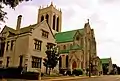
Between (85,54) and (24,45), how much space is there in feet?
97.9

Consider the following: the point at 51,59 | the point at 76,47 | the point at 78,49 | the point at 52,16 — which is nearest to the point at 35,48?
the point at 51,59

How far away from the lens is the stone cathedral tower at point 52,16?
91.9 m

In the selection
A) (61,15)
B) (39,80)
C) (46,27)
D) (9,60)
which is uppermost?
(61,15)

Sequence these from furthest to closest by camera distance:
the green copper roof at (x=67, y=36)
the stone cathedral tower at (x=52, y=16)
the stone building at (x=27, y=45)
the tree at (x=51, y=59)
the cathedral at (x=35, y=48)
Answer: the stone cathedral tower at (x=52, y=16), the green copper roof at (x=67, y=36), the cathedral at (x=35, y=48), the stone building at (x=27, y=45), the tree at (x=51, y=59)

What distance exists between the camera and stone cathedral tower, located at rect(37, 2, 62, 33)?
3617 inches

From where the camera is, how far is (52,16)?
9188 centimetres

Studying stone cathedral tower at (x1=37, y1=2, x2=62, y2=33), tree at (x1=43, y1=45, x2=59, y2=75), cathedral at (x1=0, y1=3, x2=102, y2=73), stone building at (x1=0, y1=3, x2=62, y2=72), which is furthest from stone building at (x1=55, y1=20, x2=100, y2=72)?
tree at (x1=43, y1=45, x2=59, y2=75)

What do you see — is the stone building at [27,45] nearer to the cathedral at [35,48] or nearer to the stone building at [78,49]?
the cathedral at [35,48]

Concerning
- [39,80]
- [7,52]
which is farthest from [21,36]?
[39,80]

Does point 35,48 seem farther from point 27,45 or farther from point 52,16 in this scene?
point 52,16

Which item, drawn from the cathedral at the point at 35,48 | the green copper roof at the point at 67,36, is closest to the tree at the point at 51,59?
the cathedral at the point at 35,48

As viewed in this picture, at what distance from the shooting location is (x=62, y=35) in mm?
74562

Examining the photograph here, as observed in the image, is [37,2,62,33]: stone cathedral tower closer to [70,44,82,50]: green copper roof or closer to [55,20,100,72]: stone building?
[55,20,100,72]: stone building

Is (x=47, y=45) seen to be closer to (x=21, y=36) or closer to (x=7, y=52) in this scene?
(x=21, y=36)
